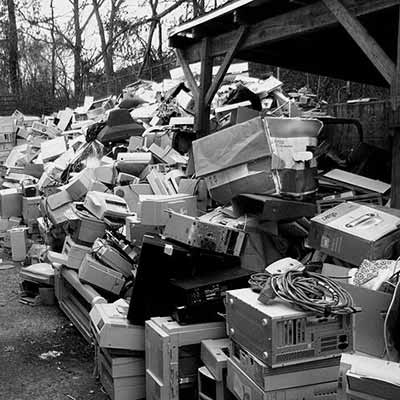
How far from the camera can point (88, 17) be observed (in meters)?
19.2

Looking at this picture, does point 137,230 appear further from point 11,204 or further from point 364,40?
point 11,204

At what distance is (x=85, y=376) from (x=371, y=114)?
13.7ft

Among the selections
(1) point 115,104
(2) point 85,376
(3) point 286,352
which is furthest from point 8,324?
(1) point 115,104

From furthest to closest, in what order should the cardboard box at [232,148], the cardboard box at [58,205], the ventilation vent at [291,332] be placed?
the cardboard box at [58,205]
the cardboard box at [232,148]
the ventilation vent at [291,332]

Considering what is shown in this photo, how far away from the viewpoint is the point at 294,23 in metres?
4.43

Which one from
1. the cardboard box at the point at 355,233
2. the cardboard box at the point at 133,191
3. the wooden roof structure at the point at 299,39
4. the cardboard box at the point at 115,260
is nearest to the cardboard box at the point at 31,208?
the cardboard box at the point at 133,191

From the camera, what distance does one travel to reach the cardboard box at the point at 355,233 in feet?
10.8

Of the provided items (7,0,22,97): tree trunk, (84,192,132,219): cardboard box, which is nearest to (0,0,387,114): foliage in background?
(7,0,22,97): tree trunk

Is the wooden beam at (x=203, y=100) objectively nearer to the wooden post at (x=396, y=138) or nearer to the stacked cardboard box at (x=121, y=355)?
the wooden post at (x=396, y=138)

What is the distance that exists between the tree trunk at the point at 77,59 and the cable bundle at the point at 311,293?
48.9ft

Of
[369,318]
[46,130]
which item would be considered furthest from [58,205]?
[46,130]

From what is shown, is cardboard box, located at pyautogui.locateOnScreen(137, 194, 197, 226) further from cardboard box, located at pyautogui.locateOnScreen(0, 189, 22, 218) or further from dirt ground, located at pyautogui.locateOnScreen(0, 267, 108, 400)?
cardboard box, located at pyautogui.locateOnScreen(0, 189, 22, 218)

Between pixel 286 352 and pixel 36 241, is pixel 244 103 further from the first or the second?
pixel 286 352

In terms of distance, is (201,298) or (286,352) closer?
(286,352)
